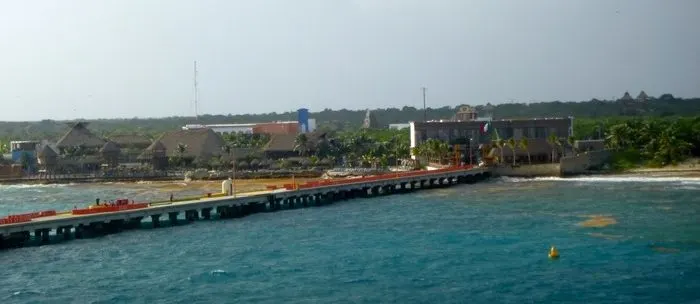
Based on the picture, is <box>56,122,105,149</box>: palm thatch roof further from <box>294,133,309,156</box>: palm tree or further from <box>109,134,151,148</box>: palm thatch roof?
<box>294,133,309,156</box>: palm tree

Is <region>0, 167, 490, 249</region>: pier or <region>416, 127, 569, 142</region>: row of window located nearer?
<region>0, 167, 490, 249</region>: pier

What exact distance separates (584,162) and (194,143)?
52.6m

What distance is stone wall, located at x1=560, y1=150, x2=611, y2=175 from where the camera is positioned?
98.9 metres

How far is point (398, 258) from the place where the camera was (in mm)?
48031

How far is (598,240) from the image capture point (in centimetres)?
5169

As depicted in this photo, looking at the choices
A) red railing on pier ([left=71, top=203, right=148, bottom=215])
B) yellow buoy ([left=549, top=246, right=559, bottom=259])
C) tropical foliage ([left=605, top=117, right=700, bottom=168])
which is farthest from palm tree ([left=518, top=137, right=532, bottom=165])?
yellow buoy ([left=549, top=246, right=559, bottom=259])

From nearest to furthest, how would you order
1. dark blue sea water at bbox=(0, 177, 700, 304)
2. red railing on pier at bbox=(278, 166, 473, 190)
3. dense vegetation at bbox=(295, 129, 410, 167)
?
dark blue sea water at bbox=(0, 177, 700, 304), red railing on pier at bbox=(278, 166, 473, 190), dense vegetation at bbox=(295, 129, 410, 167)

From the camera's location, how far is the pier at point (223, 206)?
2280 inches

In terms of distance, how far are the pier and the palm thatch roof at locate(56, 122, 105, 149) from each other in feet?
182

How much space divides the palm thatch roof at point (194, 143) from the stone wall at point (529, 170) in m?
40.2

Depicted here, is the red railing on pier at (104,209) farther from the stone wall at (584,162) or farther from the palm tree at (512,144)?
the palm tree at (512,144)

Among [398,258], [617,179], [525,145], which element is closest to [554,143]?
[525,145]

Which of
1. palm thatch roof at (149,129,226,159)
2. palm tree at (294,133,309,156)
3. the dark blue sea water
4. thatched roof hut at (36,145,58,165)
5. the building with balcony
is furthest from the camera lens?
palm thatch roof at (149,129,226,159)

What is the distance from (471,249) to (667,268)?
10301 millimetres
